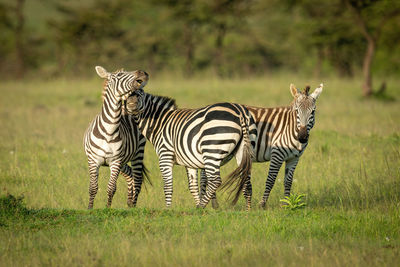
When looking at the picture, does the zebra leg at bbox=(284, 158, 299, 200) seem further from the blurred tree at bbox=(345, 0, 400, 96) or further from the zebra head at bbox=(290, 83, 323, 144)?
the blurred tree at bbox=(345, 0, 400, 96)

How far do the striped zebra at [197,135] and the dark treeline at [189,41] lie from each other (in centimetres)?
2380

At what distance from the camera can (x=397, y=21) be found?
2861 cm

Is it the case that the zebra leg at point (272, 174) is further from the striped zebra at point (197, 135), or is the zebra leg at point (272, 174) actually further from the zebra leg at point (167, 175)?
the zebra leg at point (167, 175)

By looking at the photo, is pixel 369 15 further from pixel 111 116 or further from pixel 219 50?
pixel 111 116

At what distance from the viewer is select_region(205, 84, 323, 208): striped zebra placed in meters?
7.27

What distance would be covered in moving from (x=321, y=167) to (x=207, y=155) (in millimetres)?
3725

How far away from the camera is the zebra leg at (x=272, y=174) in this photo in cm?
748

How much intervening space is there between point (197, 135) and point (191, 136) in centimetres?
13

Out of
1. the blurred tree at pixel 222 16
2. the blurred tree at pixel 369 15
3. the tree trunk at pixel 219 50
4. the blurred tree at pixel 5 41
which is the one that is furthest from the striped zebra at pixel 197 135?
the blurred tree at pixel 5 41

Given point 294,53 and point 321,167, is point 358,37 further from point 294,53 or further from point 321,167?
point 321,167

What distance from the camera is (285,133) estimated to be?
7.64m

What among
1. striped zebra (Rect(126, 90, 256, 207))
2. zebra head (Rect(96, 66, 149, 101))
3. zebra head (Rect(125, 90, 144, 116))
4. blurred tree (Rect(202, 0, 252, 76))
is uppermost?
blurred tree (Rect(202, 0, 252, 76))

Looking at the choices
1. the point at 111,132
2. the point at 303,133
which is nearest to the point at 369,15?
the point at 303,133

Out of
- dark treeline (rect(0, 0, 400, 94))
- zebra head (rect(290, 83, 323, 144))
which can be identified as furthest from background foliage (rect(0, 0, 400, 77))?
zebra head (rect(290, 83, 323, 144))
